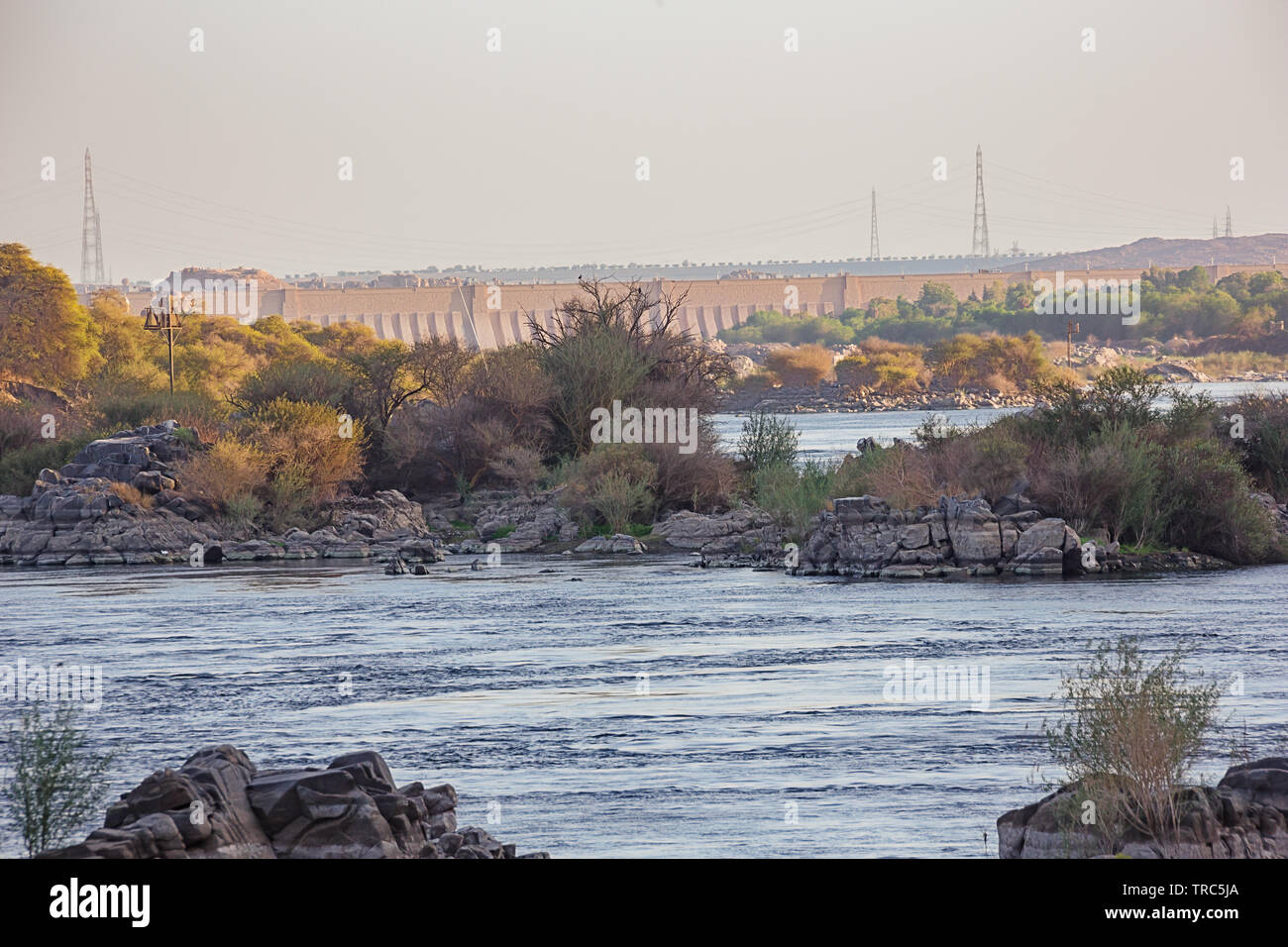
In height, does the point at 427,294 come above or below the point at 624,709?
above

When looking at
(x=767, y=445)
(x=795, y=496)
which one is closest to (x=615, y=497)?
(x=795, y=496)

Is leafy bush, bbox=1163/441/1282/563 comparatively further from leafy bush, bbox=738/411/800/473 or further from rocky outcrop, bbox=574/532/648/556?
rocky outcrop, bbox=574/532/648/556

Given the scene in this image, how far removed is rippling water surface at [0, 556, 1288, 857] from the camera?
536 inches

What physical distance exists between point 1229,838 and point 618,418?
119ft

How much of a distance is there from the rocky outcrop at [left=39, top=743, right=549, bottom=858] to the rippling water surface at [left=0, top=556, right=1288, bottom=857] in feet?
5.28

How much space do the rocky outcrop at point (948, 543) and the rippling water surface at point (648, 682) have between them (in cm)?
147

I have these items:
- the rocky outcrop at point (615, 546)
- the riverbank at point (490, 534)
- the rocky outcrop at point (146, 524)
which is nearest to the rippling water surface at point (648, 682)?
the riverbank at point (490, 534)

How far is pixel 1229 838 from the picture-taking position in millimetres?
9789

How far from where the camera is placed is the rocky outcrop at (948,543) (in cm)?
3216

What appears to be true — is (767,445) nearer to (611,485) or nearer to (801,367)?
(611,485)

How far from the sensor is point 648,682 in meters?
20.5
